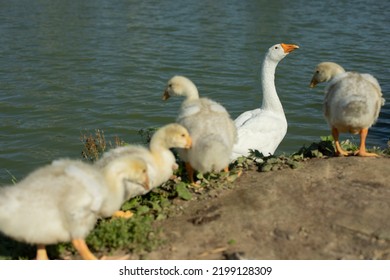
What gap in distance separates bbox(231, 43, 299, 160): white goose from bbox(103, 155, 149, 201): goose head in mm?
2598

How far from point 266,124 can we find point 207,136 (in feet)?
9.04

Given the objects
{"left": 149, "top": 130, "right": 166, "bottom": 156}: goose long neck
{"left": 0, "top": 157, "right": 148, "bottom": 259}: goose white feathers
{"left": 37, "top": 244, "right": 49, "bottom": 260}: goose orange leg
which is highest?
{"left": 149, "top": 130, "right": 166, "bottom": 156}: goose long neck

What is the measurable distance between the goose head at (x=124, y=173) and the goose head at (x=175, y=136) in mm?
640

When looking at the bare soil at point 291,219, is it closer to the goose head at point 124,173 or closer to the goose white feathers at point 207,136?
the goose white feathers at point 207,136

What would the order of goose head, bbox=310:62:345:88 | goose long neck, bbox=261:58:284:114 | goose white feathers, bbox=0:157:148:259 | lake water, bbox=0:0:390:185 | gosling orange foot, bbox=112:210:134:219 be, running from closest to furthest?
goose white feathers, bbox=0:157:148:259, gosling orange foot, bbox=112:210:134:219, goose head, bbox=310:62:345:88, goose long neck, bbox=261:58:284:114, lake water, bbox=0:0:390:185

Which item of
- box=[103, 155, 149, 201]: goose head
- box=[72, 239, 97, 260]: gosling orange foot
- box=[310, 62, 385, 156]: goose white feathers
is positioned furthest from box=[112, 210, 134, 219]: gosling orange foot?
box=[310, 62, 385, 156]: goose white feathers

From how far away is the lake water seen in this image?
11.8m

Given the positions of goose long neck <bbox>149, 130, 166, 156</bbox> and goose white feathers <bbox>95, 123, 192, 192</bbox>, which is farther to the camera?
goose long neck <bbox>149, 130, 166, 156</bbox>

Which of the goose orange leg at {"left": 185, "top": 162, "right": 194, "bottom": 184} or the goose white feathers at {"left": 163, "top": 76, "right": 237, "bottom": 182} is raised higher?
the goose white feathers at {"left": 163, "top": 76, "right": 237, "bottom": 182}

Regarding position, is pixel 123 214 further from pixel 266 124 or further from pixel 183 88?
pixel 266 124

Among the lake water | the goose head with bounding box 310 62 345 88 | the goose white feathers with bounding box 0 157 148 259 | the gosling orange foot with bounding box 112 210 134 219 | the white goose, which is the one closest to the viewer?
the goose white feathers with bounding box 0 157 148 259

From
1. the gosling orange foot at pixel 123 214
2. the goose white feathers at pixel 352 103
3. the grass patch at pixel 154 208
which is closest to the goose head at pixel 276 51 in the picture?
the grass patch at pixel 154 208

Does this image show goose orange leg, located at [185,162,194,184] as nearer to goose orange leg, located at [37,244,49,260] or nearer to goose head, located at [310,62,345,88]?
goose orange leg, located at [37,244,49,260]

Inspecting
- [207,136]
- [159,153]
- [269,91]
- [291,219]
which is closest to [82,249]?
[159,153]
